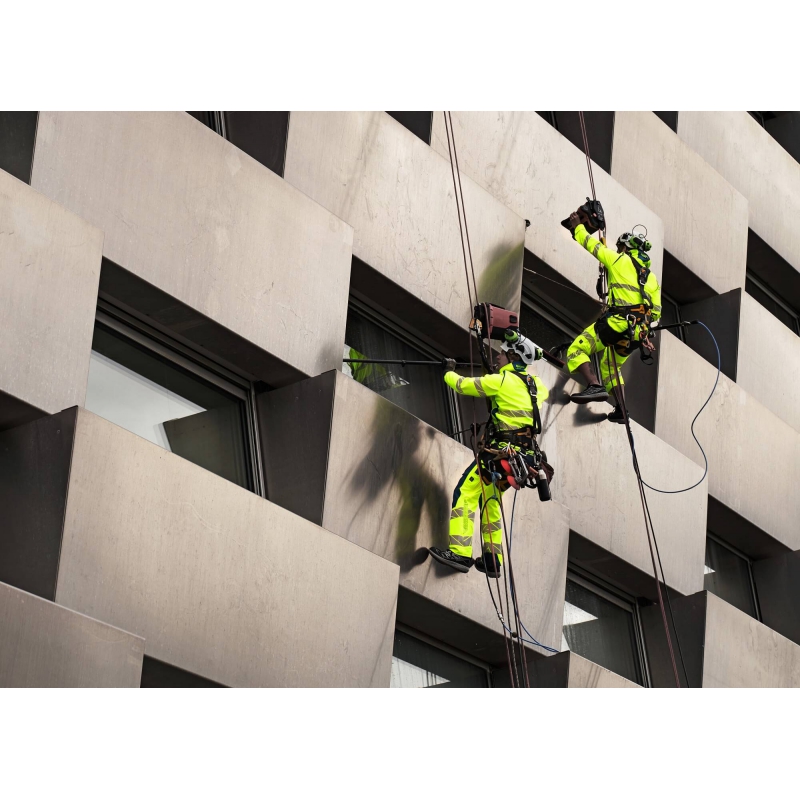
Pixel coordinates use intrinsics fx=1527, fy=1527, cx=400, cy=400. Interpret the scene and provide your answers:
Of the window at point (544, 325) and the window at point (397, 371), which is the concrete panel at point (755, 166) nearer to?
the window at point (544, 325)

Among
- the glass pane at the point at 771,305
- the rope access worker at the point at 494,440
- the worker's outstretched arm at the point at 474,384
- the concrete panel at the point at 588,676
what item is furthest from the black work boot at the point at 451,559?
the glass pane at the point at 771,305

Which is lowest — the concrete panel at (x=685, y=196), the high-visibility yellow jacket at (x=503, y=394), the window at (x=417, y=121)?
the high-visibility yellow jacket at (x=503, y=394)

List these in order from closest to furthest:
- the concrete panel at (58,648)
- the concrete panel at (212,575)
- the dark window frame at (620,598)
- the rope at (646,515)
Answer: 1. the concrete panel at (58,648)
2. the concrete panel at (212,575)
3. the rope at (646,515)
4. the dark window frame at (620,598)

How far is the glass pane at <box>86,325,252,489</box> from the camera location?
991 centimetres

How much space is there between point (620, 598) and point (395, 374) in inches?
143

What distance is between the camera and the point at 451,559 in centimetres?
1120

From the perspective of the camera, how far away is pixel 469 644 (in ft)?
39.3

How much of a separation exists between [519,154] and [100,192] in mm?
5194

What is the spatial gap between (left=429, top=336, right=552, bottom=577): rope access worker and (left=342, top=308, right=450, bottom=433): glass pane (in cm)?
89

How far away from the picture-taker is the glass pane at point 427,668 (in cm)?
1141

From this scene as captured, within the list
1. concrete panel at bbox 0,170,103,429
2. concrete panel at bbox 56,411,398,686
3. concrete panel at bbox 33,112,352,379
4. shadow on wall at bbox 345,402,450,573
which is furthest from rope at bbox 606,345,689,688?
concrete panel at bbox 0,170,103,429

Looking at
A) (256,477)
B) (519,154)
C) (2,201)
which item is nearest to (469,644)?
(256,477)

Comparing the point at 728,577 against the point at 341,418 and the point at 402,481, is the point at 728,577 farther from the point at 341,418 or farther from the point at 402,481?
the point at 341,418

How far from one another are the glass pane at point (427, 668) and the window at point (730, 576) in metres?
4.49
